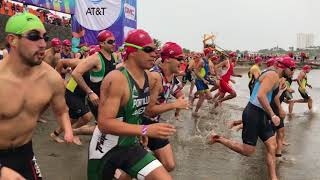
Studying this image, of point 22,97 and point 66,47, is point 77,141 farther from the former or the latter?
point 22,97

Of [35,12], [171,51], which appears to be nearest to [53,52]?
[171,51]

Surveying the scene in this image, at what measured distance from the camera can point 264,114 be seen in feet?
18.4

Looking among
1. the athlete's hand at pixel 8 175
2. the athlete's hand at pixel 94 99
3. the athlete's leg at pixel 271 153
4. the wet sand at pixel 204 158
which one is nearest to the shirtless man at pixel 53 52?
the wet sand at pixel 204 158

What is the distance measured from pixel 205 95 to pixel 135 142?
8.72m

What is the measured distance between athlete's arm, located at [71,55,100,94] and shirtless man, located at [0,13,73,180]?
112 inches

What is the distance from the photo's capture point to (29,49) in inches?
112

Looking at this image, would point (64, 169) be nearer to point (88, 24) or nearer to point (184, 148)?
point (184, 148)

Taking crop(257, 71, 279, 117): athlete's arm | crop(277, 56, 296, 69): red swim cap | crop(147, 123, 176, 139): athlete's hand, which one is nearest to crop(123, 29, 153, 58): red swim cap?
crop(147, 123, 176, 139): athlete's hand

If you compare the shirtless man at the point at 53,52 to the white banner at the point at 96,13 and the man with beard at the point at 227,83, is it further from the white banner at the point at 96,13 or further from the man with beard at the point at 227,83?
the man with beard at the point at 227,83

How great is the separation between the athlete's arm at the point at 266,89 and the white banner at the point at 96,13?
25.3 ft

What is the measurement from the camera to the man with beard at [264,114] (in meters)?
5.43

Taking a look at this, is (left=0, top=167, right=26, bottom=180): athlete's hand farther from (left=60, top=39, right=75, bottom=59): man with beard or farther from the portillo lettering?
the portillo lettering

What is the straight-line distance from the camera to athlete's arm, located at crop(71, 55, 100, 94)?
233 inches

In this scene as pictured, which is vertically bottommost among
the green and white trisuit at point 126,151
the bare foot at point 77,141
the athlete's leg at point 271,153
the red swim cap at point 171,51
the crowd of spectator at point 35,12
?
the bare foot at point 77,141
